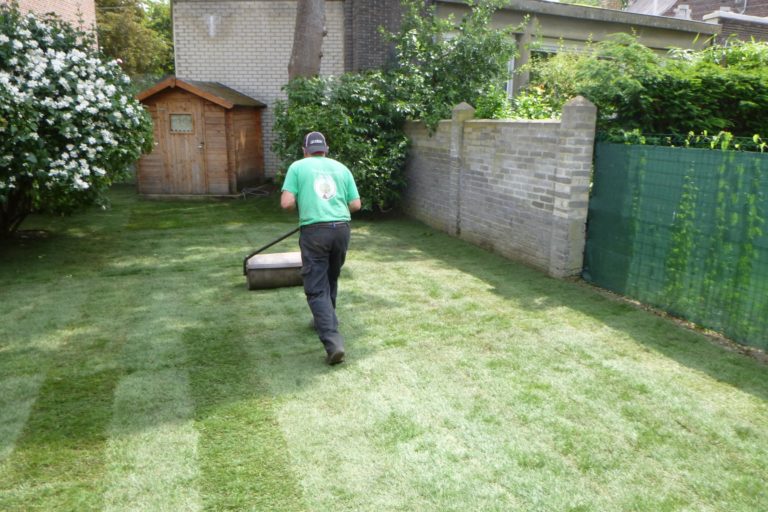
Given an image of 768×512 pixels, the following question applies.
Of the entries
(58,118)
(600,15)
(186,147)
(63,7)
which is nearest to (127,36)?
(63,7)

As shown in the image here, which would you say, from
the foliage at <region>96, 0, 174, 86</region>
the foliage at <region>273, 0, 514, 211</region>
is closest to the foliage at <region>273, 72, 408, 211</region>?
the foliage at <region>273, 0, 514, 211</region>

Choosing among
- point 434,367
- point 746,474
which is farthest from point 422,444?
point 746,474

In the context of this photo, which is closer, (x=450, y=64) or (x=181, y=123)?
(x=450, y=64)

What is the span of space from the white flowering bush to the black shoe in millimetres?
4565

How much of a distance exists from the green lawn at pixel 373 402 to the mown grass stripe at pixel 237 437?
0.5 inches

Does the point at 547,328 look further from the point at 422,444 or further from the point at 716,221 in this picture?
the point at 422,444

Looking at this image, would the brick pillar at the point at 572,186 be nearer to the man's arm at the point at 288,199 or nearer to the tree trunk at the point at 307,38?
the man's arm at the point at 288,199

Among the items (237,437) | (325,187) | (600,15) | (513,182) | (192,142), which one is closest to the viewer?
(237,437)

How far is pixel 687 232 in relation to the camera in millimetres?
5773

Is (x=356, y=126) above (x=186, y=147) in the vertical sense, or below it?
above

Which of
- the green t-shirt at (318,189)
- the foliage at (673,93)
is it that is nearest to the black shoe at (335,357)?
the green t-shirt at (318,189)

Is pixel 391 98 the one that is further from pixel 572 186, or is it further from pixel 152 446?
pixel 152 446

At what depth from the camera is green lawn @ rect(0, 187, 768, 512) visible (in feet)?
10.9

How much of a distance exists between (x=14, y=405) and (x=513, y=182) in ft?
20.0
